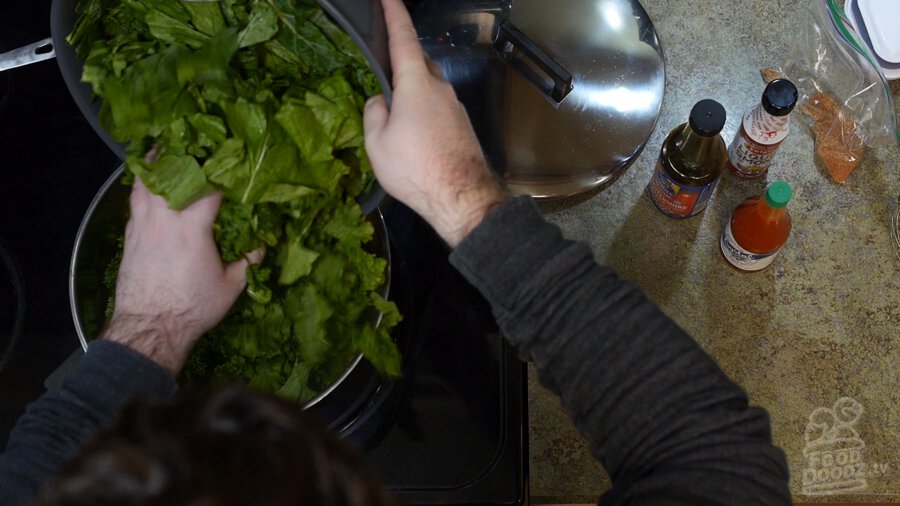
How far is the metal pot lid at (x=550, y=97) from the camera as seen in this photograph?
98 centimetres

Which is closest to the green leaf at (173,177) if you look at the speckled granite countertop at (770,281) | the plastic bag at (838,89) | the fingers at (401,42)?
the fingers at (401,42)

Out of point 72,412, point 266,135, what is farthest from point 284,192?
point 72,412

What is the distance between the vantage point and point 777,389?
995 millimetres

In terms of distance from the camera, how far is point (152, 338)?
2.58ft

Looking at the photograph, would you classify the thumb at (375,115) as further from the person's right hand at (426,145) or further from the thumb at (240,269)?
the thumb at (240,269)

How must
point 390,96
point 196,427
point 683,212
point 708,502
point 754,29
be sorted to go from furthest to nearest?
point 754,29
point 683,212
point 390,96
point 708,502
point 196,427

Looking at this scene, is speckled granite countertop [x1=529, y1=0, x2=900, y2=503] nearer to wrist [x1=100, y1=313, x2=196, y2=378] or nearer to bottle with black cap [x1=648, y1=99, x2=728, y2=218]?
bottle with black cap [x1=648, y1=99, x2=728, y2=218]

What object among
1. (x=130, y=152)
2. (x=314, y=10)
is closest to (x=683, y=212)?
(x=314, y=10)

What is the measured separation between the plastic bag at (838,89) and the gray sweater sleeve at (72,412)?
92 cm

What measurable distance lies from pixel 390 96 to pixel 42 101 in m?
0.65

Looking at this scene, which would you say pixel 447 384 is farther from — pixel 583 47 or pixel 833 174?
pixel 833 174

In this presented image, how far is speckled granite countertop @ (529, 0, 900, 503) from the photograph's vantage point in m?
0.98

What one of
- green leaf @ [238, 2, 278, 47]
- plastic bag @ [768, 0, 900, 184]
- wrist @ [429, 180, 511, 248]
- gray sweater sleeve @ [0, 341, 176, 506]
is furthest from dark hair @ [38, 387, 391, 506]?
plastic bag @ [768, 0, 900, 184]

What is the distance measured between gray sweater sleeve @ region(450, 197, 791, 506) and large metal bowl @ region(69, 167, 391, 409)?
0.25 meters
